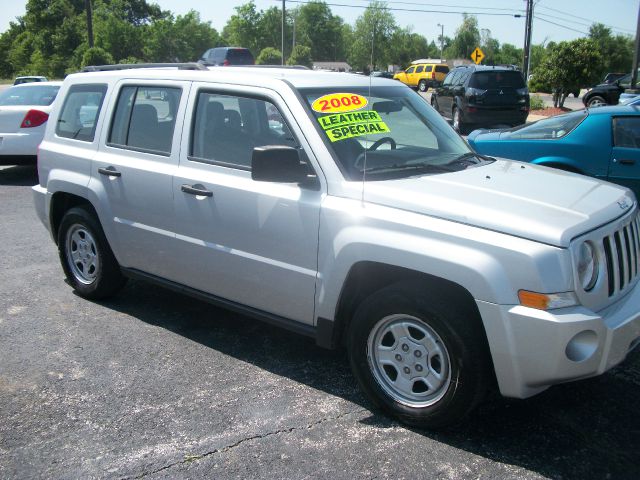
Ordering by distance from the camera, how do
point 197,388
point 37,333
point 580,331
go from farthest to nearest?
1. point 37,333
2. point 197,388
3. point 580,331

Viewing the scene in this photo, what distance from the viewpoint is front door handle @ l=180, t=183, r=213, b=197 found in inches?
163

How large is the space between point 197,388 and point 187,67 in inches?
94.0

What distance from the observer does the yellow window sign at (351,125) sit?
3.79m

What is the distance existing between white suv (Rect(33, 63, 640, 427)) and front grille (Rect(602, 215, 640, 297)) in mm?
15

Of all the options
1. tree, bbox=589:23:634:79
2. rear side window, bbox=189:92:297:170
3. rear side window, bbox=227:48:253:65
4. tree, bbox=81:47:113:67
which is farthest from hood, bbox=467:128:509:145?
tree, bbox=589:23:634:79

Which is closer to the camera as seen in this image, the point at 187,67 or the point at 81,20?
the point at 187,67

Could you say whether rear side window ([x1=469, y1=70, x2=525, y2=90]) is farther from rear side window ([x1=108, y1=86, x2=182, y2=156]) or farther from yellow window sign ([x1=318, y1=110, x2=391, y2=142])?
yellow window sign ([x1=318, y1=110, x2=391, y2=142])

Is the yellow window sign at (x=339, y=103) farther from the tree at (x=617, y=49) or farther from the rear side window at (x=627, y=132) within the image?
the tree at (x=617, y=49)

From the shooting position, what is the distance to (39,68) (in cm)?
6519

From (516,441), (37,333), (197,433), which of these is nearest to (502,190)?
(516,441)

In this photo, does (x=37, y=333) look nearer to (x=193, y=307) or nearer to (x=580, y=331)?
(x=193, y=307)

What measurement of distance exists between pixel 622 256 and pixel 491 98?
1377 cm

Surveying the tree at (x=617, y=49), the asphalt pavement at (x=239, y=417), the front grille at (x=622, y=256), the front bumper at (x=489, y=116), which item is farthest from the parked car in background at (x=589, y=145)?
the tree at (x=617, y=49)

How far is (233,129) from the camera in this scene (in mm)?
4242
